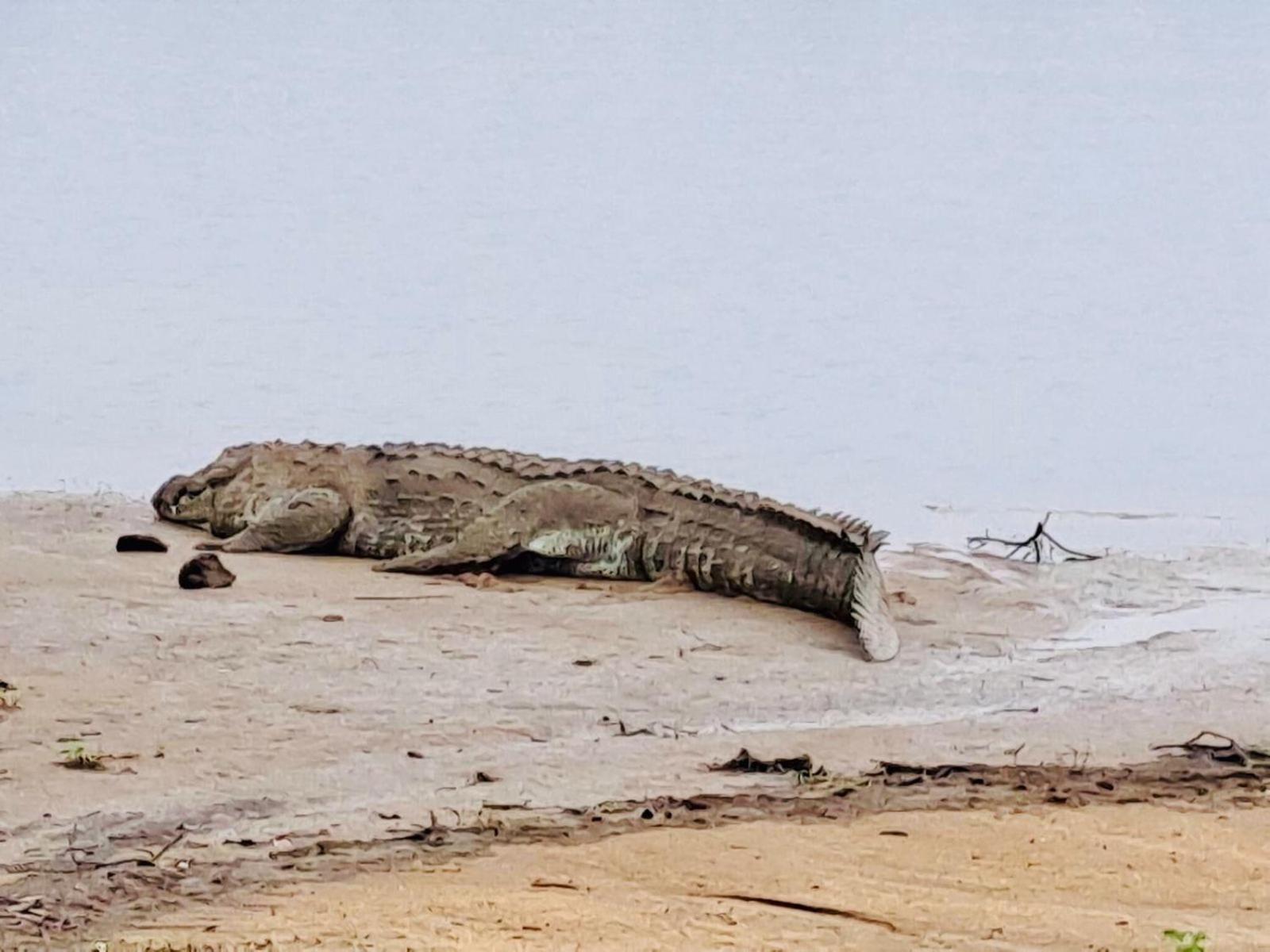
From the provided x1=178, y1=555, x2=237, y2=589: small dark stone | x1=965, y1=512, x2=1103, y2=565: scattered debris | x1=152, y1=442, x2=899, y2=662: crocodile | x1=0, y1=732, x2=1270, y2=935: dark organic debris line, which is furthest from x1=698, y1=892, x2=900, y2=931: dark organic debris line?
x1=965, y1=512, x2=1103, y2=565: scattered debris

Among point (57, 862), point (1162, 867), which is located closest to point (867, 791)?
point (1162, 867)

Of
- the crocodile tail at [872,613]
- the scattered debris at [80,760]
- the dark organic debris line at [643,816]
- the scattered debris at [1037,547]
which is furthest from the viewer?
the scattered debris at [1037,547]

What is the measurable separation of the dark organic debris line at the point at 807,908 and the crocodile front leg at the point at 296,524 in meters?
6.08

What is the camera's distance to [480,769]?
552 cm

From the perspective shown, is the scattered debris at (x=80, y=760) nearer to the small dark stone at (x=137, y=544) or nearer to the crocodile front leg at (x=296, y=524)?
the small dark stone at (x=137, y=544)

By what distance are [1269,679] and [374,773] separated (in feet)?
11.8

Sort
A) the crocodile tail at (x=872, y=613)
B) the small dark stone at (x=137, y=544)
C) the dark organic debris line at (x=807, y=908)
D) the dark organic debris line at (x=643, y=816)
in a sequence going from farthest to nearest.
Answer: the small dark stone at (x=137, y=544) < the crocodile tail at (x=872, y=613) < the dark organic debris line at (x=643, y=816) < the dark organic debris line at (x=807, y=908)

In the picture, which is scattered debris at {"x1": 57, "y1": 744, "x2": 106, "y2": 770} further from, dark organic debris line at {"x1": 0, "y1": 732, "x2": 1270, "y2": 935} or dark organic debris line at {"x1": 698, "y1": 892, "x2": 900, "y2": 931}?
dark organic debris line at {"x1": 698, "y1": 892, "x2": 900, "y2": 931}

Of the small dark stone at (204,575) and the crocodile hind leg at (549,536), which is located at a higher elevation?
the crocodile hind leg at (549,536)

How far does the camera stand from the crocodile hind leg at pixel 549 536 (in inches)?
368

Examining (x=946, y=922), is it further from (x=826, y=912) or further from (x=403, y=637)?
(x=403, y=637)

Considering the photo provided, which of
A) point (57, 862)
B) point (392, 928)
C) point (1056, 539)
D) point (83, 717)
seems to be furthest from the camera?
point (1056, 539)

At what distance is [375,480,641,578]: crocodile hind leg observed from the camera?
30.7 ft

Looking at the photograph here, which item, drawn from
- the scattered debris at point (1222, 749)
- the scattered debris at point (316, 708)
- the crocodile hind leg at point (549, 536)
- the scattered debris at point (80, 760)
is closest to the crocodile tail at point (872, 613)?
the crocodile hind leg at point (549, 536)
